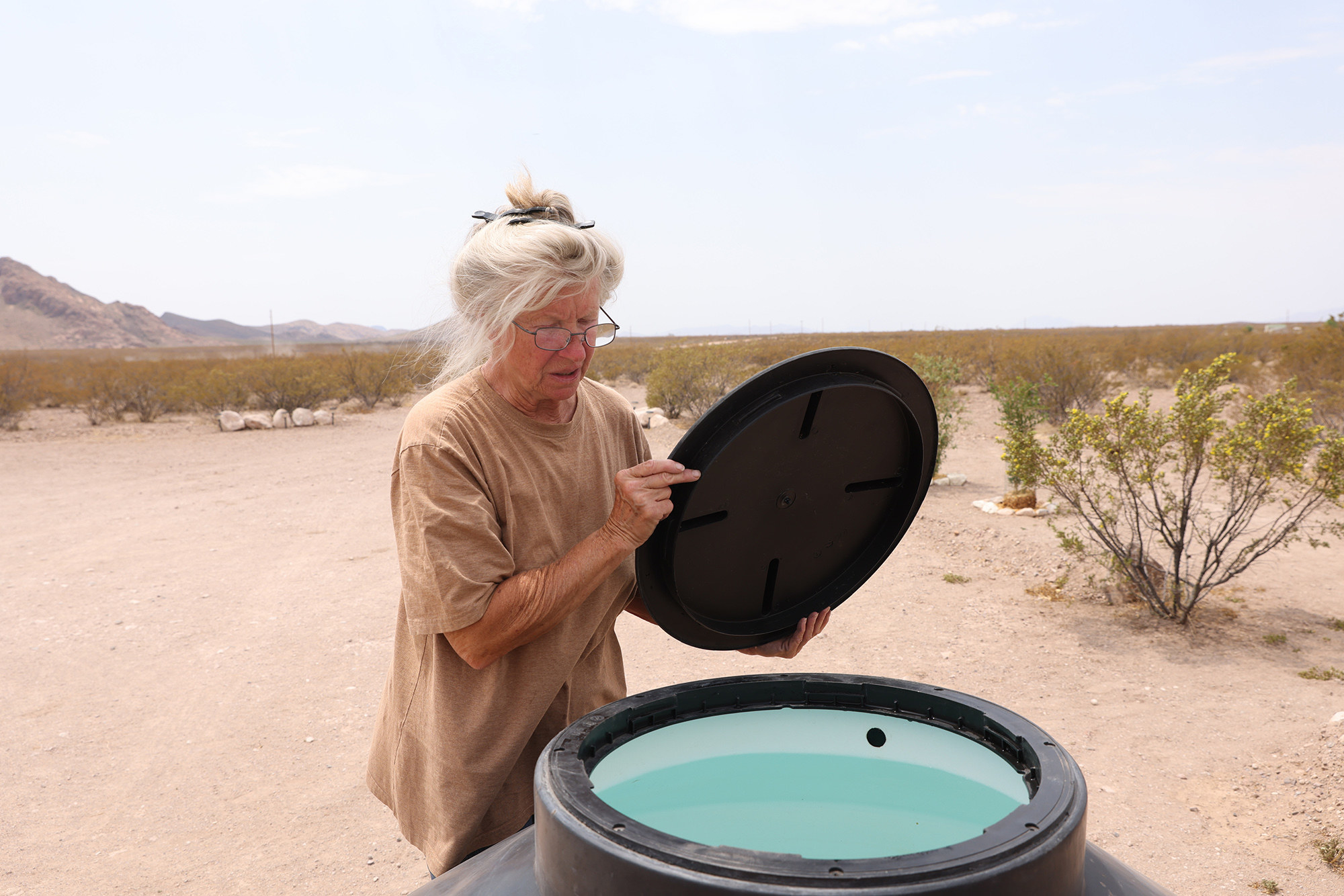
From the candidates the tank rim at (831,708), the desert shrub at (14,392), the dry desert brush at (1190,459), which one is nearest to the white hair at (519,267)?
the tank rim at (831,708)

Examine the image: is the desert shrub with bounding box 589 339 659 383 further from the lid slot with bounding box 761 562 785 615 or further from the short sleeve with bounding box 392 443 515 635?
the short sleeve with bounding box 392 443 515 635

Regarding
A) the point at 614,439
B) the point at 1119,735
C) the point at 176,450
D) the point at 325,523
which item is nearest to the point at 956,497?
the point at 1119,735

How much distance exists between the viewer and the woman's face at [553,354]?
4.83 ft

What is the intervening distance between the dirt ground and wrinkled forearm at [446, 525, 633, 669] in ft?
7.67

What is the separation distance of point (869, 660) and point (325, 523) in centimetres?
606

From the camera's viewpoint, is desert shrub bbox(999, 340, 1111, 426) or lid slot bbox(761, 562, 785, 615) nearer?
lid slot bbox(761, 562, 785, 615)

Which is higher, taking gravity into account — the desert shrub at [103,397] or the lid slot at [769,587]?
the lid slot at [769,587]

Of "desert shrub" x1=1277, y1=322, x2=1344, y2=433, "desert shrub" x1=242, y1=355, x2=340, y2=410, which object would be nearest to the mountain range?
"desert shrub" x1=242, y1=355, x2=340, y2=410

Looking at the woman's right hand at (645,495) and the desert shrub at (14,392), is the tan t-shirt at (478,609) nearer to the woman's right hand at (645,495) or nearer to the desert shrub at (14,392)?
the woman's right hand at (645,495)

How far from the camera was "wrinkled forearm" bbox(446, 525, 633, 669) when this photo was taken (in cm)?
136

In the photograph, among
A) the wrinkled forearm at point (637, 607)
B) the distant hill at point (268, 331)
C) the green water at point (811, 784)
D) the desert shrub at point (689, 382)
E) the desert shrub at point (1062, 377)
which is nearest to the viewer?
the green water at point (811, 784)

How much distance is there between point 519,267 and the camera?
1.42m

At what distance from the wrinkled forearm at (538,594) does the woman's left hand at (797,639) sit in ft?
1.42

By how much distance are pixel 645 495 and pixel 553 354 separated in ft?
1.13
